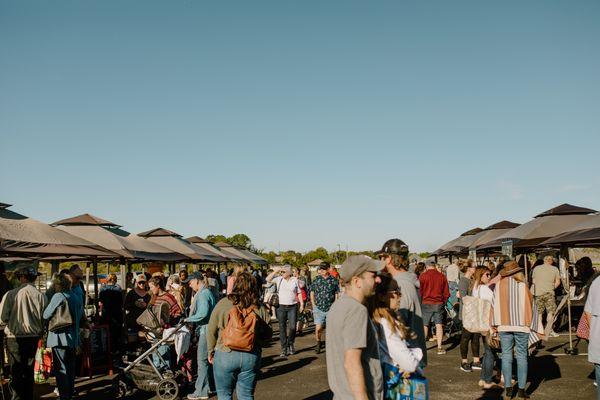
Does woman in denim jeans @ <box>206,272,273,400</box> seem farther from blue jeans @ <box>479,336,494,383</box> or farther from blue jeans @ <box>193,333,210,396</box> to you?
blue jeans @ <box>479,336,494,383</box>

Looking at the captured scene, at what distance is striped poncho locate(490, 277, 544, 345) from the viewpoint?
675cm

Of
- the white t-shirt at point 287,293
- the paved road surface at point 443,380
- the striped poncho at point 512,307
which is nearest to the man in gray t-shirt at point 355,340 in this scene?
the striped poncho at point 512,307

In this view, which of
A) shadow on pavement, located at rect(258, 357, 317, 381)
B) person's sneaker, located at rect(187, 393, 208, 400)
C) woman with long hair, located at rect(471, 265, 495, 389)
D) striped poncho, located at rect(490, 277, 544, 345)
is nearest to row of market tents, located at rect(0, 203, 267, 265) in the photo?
person's sneaker, located at rect(187, 393, 208, 400)

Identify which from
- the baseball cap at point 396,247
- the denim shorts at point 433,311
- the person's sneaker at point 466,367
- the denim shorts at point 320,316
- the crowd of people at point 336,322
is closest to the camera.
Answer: the crowd of people at point 336,322

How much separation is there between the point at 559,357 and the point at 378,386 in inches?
342

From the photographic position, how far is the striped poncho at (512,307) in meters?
6.75

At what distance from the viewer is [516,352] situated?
687 cm

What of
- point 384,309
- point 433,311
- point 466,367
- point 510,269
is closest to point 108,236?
point 433,311

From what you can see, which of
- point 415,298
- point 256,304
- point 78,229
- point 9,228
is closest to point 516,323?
point 415,298

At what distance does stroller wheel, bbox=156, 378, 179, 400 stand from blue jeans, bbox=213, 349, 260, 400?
283cm

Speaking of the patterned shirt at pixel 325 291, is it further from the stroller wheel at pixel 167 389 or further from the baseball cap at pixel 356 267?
the baseball cap at pixel 356 267

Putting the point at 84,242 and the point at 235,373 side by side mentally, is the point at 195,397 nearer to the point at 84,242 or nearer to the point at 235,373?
the point at 235,373

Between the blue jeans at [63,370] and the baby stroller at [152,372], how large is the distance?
0.64m

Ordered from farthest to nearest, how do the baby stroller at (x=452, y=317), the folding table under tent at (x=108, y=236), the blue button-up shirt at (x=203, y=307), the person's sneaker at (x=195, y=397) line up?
the baby stroller at (x=452, y=317), the folding table under tent at (x=108, y=236), the person's sneaker at (x=195, y=397), the blue button-up shirt at (x=203, y=307)
